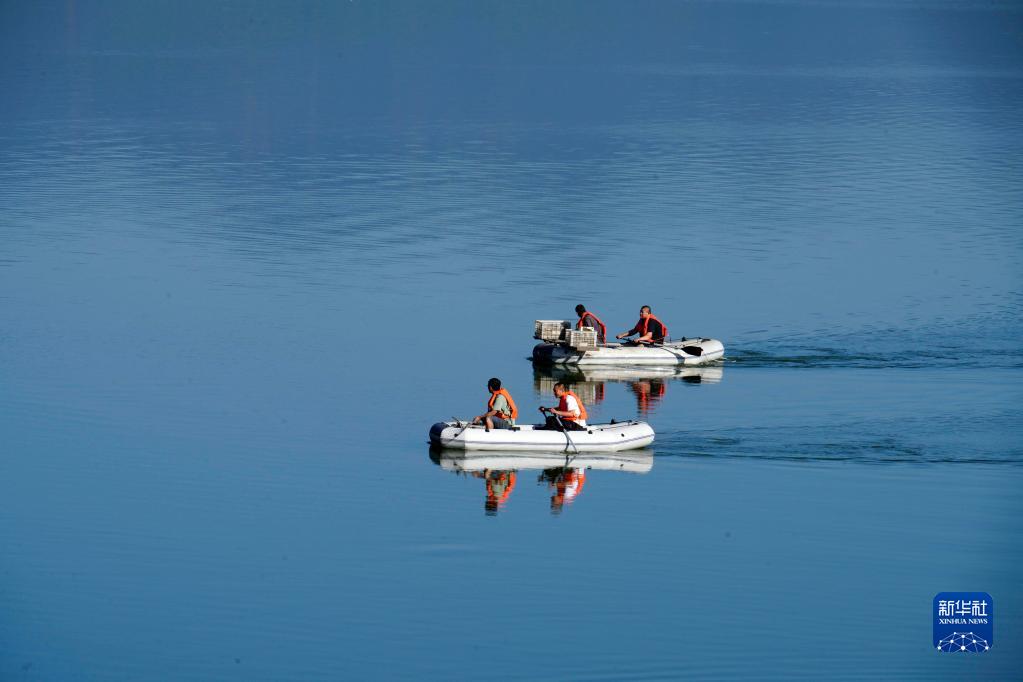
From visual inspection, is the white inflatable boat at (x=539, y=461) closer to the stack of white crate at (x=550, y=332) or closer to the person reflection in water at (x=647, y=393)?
the person reflection in water at (x=647, y=393)

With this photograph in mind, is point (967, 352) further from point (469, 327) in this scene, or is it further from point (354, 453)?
point (354, 453)

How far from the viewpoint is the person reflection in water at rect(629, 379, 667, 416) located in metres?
33.7

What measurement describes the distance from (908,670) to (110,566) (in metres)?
11.8

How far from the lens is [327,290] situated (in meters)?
43.9

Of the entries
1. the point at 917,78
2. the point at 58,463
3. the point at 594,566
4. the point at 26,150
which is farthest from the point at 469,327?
the point at 917,78

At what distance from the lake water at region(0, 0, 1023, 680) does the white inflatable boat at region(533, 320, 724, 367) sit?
40cm

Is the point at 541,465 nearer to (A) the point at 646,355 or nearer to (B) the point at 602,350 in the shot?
(B) the point at 602,350

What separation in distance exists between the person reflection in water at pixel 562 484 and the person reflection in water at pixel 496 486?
0.62 metres

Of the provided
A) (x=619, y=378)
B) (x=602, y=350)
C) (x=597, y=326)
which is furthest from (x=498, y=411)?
(x=597, y=326)

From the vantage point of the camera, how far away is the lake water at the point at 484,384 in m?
22.4

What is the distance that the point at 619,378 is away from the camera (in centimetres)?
3606

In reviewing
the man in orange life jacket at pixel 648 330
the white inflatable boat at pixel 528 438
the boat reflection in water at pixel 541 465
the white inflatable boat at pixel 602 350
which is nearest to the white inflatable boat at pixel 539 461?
the boat reflection in water at pixel 541 465

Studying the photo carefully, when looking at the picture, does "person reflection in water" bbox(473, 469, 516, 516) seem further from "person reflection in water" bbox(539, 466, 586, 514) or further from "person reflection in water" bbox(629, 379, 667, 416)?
"person reflection in water" bbox(629, 379, 667, 416)

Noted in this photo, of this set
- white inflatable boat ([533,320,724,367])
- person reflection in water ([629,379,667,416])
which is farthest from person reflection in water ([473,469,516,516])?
white inflatable boat ([533,320,724,367])
